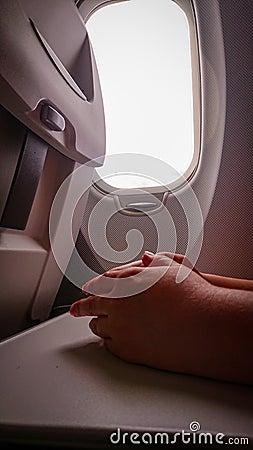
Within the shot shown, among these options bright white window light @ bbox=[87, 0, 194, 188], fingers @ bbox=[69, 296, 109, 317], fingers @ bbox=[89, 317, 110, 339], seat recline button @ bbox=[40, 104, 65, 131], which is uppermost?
bright white window light @ bbox=[87, 0, 194, 188]

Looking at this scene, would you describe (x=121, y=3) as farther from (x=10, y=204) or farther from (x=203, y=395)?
(x=203, y=395)

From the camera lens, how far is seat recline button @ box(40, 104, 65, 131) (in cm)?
49

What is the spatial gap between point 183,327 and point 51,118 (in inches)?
12.2

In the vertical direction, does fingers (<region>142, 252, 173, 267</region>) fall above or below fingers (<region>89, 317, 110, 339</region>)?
above

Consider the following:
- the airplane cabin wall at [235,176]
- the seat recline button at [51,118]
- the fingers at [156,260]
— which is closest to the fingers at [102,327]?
the fingers at [156,260]

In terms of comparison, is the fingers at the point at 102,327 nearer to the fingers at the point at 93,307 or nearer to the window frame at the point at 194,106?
the fingers at the point at 93,307

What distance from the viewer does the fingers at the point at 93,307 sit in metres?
0.49

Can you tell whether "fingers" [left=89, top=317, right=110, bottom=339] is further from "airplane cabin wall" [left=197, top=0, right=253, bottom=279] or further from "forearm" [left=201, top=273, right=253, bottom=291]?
"airplane cabin wall" [left=197, top=0, right=253, bottom=279]

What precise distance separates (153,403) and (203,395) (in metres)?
0.05

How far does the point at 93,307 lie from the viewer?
1.66ft

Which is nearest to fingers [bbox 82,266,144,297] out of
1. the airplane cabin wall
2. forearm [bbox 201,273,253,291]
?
forearm [bbox 201,273,253,291]

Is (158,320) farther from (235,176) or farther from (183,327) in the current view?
(235,176)

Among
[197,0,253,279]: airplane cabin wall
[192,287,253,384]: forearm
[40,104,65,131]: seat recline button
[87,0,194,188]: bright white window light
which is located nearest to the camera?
[192,287,253,384]: forearm

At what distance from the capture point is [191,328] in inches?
16.3
